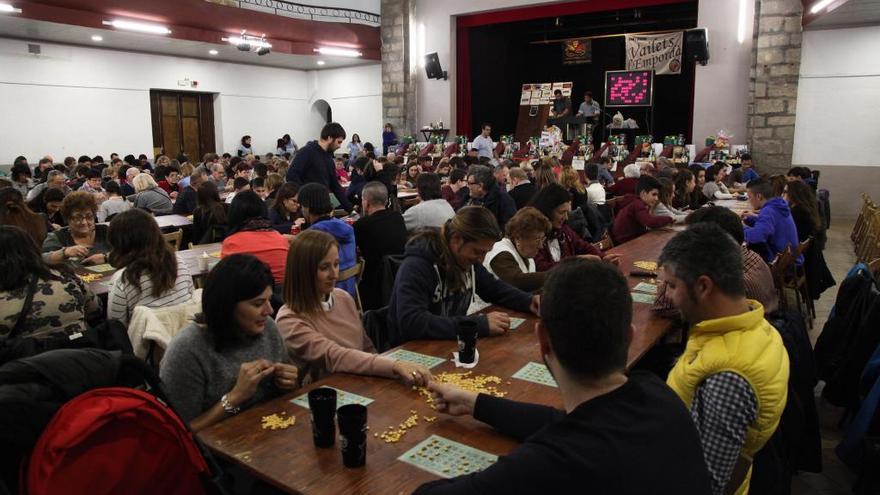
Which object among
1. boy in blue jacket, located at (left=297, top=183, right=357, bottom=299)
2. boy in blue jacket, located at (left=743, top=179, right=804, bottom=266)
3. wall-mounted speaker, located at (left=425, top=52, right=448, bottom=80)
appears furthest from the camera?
wall-mounted speaker, located at (left=425, top=52, right=448, bottom=80)

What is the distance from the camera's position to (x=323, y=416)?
1.65 m

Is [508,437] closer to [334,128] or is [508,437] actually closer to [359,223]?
[359,223]

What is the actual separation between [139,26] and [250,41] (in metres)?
2.25

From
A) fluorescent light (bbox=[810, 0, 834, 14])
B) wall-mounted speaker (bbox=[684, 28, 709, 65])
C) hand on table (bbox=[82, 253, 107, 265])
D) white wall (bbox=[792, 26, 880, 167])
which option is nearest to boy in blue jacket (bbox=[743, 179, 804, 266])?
hand on table (bbox=[82, 253, 107, 265])

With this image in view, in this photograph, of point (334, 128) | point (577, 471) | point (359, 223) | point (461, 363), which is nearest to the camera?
point (577, 471)

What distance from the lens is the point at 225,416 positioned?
6.35 ft

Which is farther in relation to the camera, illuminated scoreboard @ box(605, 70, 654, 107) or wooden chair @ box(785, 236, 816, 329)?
illuminated scoreboard @ box(605, 70, 654, 107)

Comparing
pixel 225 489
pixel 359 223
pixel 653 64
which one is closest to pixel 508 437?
pixel 225 489

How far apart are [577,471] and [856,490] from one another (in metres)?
2.31

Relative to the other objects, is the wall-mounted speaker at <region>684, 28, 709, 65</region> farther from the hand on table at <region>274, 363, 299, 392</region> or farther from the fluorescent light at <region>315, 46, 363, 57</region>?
the hand on table at <region>274, 363, 299, 392</region>

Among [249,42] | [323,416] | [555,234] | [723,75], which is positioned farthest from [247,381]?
[249,42]

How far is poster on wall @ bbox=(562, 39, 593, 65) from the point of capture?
54.4 feet

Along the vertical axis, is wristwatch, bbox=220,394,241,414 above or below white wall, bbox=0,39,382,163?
below

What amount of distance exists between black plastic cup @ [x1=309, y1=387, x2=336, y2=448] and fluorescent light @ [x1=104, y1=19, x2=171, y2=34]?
37.0ft
